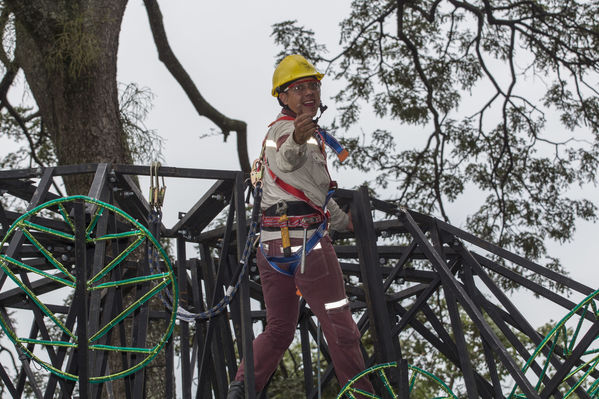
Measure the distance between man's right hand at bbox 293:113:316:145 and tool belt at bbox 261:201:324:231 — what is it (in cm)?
60

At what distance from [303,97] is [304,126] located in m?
0.61

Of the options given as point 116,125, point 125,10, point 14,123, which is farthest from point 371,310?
point 14,123

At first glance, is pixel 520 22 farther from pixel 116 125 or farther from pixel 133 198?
pixel 133 198

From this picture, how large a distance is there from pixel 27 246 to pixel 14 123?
326 inches

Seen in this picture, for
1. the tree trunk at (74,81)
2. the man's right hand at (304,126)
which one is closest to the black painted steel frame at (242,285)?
the man's right hand at (304,126)

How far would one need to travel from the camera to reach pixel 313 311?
15.7ft

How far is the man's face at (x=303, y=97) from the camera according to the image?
4.89 m

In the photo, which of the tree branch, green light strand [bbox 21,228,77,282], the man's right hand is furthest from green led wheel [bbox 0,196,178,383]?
the tree branch

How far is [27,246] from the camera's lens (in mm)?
6027

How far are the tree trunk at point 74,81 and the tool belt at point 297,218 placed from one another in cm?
454

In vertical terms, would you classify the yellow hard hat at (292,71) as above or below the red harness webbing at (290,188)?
above

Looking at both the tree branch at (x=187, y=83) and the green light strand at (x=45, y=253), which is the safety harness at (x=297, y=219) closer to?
the green light strand at (x=45, y=253)

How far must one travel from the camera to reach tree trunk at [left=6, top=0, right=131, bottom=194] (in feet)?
29.9

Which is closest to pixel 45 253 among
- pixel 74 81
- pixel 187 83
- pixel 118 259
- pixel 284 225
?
pixel 118 259
